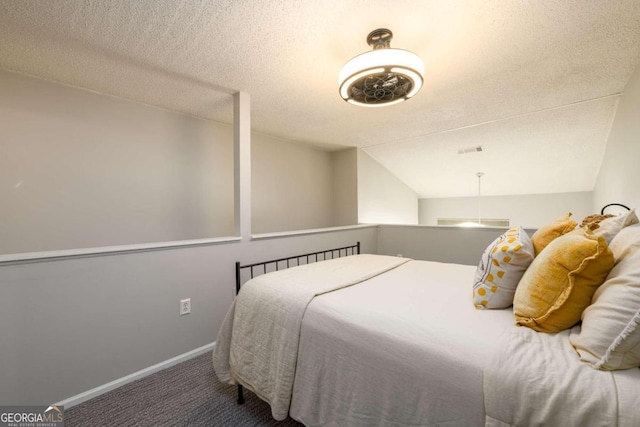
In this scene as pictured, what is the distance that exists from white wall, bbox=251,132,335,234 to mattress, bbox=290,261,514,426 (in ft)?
8.46

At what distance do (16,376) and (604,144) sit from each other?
19.6 ft

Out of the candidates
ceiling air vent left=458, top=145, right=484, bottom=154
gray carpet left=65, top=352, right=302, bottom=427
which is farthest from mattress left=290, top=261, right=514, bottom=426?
ceiling air vent left=458, top=145, right=484, bottom=154

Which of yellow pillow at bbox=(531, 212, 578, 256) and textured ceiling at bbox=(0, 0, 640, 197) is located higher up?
textured ceiling at bbox=(0, 0, 640, 197)

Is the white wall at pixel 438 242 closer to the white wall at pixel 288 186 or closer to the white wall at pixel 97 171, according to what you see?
the white wall at pixel 288 186

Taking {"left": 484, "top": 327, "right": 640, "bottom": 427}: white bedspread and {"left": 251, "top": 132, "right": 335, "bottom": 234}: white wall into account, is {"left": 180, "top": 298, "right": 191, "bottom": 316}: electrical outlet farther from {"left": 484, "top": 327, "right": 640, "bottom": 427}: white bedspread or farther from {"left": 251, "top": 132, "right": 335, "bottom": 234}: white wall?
{"left": 484, "top": 327, "right": 640, "bottom": 427}: white bedspread

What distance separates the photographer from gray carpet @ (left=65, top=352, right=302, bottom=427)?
143cm

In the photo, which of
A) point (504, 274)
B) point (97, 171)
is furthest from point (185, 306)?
point (504, 274)

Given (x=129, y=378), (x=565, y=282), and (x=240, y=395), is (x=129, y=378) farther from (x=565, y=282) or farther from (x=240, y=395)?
(x=565, y=282)

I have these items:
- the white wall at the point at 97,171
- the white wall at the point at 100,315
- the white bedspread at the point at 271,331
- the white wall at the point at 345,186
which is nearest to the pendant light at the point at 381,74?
the white bedspread at the point at 271,331

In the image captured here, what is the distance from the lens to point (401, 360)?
94 cm

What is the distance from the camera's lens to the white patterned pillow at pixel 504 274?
1.16 metres

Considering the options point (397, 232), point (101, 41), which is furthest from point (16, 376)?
point (397, 232)

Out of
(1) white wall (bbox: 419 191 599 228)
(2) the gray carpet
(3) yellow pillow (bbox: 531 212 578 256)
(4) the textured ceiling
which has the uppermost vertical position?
(4) the textured ceiling

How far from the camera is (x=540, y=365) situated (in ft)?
2.50
